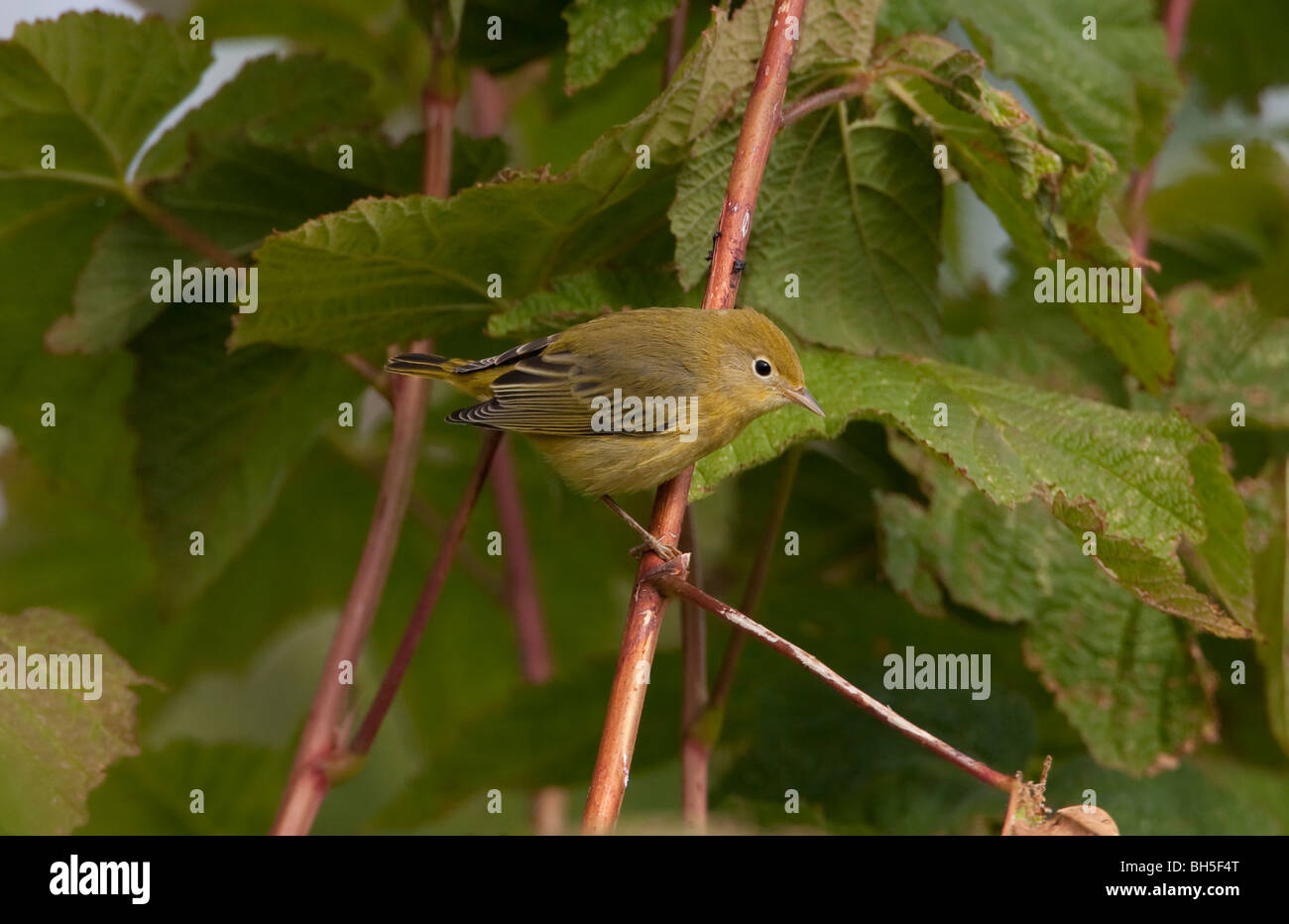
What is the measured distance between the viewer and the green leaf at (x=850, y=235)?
231 cm

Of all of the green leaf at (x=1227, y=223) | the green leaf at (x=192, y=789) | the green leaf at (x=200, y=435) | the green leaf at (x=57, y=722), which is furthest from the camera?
the green leaf at (x=1227, y=223)

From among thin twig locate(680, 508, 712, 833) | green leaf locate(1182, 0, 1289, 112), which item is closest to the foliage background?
thin twig locate(680, 508, 712, 833)

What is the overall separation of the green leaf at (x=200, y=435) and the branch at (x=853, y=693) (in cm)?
140

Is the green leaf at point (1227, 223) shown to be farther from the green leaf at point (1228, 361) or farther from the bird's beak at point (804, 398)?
the bird's beak at point (804, 398)

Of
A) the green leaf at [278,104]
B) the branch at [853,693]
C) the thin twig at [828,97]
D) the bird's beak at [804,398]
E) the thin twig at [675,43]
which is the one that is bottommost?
the branch at [853,693]

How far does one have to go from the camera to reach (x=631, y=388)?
8.85 ft

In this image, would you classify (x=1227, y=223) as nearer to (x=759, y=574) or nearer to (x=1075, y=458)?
(x=1075, y=458)

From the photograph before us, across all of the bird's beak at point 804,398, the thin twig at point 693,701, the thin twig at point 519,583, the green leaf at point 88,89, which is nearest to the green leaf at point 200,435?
the green leaf at point 88,89

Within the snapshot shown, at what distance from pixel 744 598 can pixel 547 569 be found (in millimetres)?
1628

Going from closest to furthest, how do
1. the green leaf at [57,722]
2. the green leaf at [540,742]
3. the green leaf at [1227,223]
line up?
the green leaf at [57,722] → the green leaf at [540,742] → the green leaf at [1227,223]

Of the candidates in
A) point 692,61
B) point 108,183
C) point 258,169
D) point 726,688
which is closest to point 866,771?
point 726,688

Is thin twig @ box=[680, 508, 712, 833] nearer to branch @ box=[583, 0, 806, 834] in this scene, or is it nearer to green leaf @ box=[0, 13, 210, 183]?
branch @ box=[583, 0, 806, 834]

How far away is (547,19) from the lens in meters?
2.40

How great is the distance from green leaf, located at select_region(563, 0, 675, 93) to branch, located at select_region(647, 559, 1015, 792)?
37.1 inches
